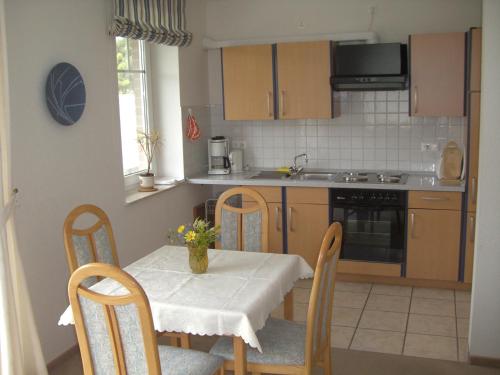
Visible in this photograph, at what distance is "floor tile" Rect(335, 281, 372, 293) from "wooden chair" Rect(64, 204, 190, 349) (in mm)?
1776

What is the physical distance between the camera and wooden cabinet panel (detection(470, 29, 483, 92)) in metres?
4.20

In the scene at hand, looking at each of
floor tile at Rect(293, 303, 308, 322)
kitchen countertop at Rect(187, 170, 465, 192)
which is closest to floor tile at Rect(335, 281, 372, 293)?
floor tile at Rect(293, 303, 308, 322)

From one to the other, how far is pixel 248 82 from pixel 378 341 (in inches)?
95.7

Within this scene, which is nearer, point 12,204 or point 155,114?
point 12,204

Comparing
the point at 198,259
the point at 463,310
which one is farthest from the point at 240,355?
the point at 463,310

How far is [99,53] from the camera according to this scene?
3.78m

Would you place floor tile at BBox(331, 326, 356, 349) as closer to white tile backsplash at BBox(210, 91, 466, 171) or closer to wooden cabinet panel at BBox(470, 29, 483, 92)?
white tile backsplash at BBox(210, 91, 466, 171)

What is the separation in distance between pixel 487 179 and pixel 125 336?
210 cm

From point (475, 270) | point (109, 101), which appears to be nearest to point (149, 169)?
point (109, 101)

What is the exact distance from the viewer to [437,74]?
447 centimetres

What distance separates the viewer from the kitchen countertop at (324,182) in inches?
175

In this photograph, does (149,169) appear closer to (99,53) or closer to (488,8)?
(99,53)

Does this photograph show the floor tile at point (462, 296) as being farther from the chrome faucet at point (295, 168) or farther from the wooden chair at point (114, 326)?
the wooden chair at point (114, 326)

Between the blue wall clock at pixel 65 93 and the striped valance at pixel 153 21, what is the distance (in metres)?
0.54
